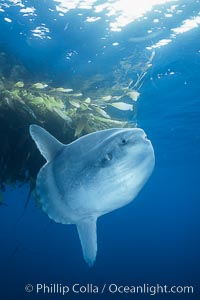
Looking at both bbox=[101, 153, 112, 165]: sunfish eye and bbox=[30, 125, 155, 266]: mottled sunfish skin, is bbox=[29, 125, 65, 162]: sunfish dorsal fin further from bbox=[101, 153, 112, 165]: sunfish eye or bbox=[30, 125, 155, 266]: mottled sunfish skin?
bbox=[101, 153, 112, 165]: sunfish eye

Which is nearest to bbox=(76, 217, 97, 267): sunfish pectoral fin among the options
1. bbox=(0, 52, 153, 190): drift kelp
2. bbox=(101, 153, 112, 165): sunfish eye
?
bbox=(101, 153, 112, 165): sunfish eye

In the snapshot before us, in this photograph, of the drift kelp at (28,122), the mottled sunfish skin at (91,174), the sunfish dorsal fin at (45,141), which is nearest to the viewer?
the mottled sunfish skin at (91,174)

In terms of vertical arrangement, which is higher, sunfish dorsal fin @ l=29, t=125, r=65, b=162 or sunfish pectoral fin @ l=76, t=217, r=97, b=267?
sunfish dorsal fin @ l=29, t=125, r=65, b=162

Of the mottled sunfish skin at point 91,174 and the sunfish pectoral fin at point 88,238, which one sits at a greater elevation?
the mottled sunfish skin at point 91,174

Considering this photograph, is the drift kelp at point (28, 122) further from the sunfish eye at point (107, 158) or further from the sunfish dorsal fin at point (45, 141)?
the sunfish eye at point (107, 158)

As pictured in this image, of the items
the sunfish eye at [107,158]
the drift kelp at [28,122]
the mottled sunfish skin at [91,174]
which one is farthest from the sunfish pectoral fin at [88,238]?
the drift kelp at [28,122]

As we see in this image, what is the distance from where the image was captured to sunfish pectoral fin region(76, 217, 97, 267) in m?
3.07

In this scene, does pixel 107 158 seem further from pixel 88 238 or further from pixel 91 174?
pixel 88 238

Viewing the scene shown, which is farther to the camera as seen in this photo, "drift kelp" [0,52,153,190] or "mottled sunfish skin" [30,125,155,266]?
"drift kelp" [0,52,153,190]

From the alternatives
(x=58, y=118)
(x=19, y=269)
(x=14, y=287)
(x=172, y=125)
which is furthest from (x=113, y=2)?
(x=19, y=269)

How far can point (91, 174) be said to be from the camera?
269cm

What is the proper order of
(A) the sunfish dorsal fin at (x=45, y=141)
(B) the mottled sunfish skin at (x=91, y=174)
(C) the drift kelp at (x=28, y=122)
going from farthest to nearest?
1. (C) the drift kelp at (x=28, y=122)
2. (A) the sunfish dorsal fin at (x=45, y=141)
3. (B) the mottled sunfish skin at (x=91, y=174)

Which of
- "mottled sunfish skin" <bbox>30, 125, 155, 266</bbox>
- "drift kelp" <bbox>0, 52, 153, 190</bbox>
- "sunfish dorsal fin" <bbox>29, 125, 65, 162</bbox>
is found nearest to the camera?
"mottled sunfish skin" <bbox>30, 125, 155, 266</bbox>

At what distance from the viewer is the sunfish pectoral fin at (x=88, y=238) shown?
3.07 m
